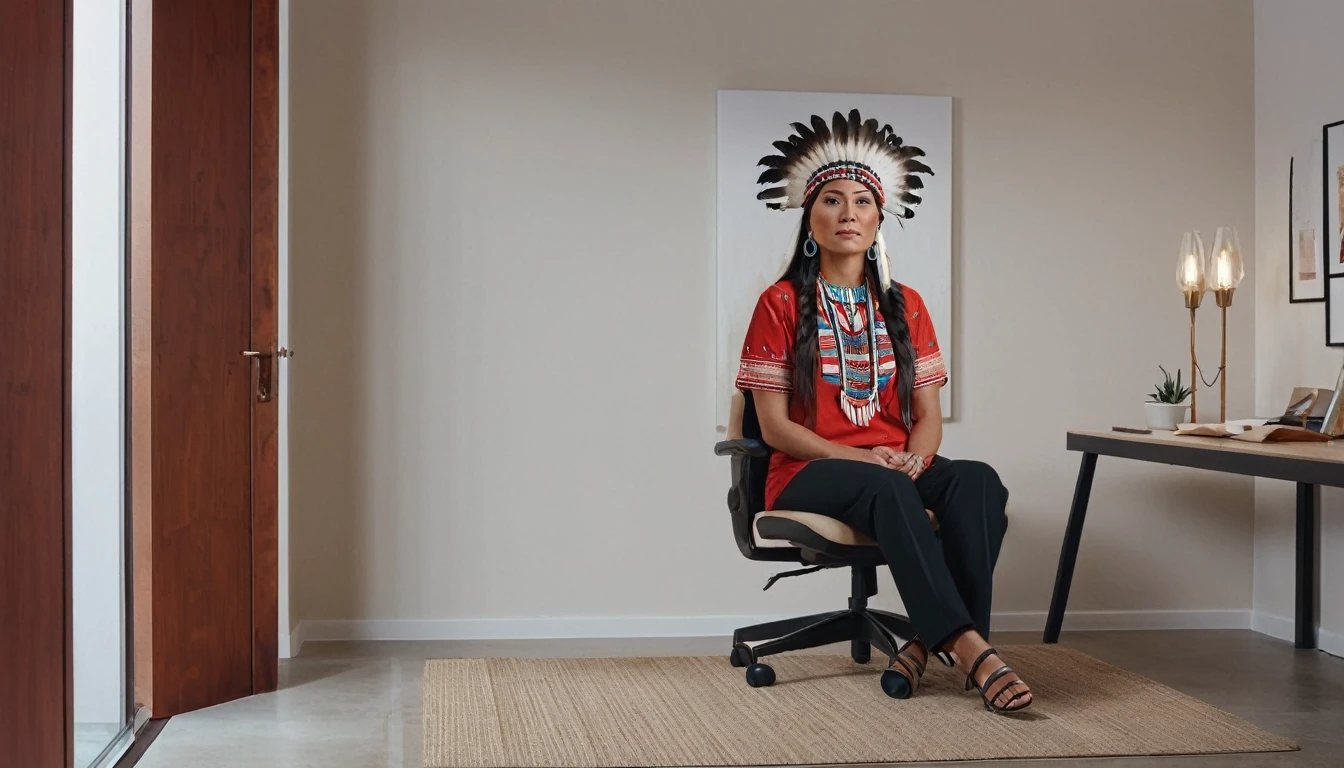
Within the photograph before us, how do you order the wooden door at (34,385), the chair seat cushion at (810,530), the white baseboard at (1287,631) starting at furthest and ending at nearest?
the white baseboard at (1287,631), the chair seat cushion at (810,530), the wooden door at (34,385)

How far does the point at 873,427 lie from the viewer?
10.2ft

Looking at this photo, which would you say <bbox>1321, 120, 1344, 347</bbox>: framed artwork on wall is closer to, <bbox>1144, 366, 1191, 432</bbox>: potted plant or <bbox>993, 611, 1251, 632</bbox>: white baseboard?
<bbox>1144, 366, 1191, 432</bbox>: potted plant

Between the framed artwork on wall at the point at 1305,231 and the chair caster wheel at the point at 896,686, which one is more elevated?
the framed artwork on wall at the point at 1305,231

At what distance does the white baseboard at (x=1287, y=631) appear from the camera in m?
3.59

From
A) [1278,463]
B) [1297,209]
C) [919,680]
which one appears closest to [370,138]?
[919,680]

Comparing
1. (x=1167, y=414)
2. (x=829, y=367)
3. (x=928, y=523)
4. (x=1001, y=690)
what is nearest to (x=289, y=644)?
(x=829, y=367)

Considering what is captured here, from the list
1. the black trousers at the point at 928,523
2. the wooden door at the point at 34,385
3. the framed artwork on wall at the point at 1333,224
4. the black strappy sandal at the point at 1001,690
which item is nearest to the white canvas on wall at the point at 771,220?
the black trousers at the point at 928,523

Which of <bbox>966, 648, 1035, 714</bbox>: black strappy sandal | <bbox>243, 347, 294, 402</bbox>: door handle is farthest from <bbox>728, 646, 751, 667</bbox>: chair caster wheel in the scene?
<bbox>243, 347, 294, 402</bbox>: door handle

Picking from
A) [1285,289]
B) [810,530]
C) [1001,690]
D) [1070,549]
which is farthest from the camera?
[1285,289]

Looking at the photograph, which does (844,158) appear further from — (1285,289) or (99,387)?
(99,387)

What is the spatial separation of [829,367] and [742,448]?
14.4 inches

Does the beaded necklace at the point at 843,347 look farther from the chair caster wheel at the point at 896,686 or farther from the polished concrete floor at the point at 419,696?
the polished concrete floor at the point at 419,696

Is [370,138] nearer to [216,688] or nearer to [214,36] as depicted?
[214,36]

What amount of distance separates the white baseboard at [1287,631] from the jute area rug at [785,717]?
847 mm
